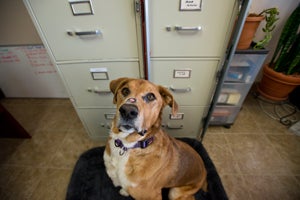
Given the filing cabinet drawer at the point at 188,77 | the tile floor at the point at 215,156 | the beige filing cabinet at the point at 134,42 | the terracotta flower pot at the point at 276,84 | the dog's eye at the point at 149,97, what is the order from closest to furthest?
the dog's eye at the point at 149,97, the beige filing cabinet at the point at 134,42, the filing cabinet drawer at the point at 188,77, the tile floor at the point at 215,156, the terracotta flower pot at the point at 276,84

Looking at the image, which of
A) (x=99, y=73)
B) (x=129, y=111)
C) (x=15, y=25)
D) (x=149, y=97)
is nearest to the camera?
(x=129, y=111)

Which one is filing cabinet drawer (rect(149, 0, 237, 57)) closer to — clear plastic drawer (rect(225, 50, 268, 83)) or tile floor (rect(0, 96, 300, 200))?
clear plastic drawer (rect(225, 50, 268, 83))

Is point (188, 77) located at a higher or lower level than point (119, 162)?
higher

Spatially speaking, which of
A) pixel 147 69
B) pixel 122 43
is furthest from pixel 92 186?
pixel 122 43

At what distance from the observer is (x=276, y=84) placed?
6.54 feet

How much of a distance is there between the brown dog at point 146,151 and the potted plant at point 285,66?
5.72 feet

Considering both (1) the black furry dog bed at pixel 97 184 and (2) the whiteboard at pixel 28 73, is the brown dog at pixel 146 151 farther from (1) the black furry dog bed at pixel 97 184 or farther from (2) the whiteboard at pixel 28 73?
(2) the whiteboard at pixel 28 73

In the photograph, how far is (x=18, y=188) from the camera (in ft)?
4.61

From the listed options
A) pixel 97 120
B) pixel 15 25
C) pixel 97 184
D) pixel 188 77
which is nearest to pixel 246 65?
pixel 188 77

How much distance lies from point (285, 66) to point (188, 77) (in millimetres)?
1529

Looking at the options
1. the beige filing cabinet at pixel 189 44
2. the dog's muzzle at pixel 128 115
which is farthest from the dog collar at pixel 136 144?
the beige filing cabinet at pixel 189 44

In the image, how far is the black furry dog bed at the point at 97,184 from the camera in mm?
1263

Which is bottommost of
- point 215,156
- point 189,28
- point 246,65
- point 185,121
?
point 215,156

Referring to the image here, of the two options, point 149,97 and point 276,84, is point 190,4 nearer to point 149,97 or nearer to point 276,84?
point 149,97
